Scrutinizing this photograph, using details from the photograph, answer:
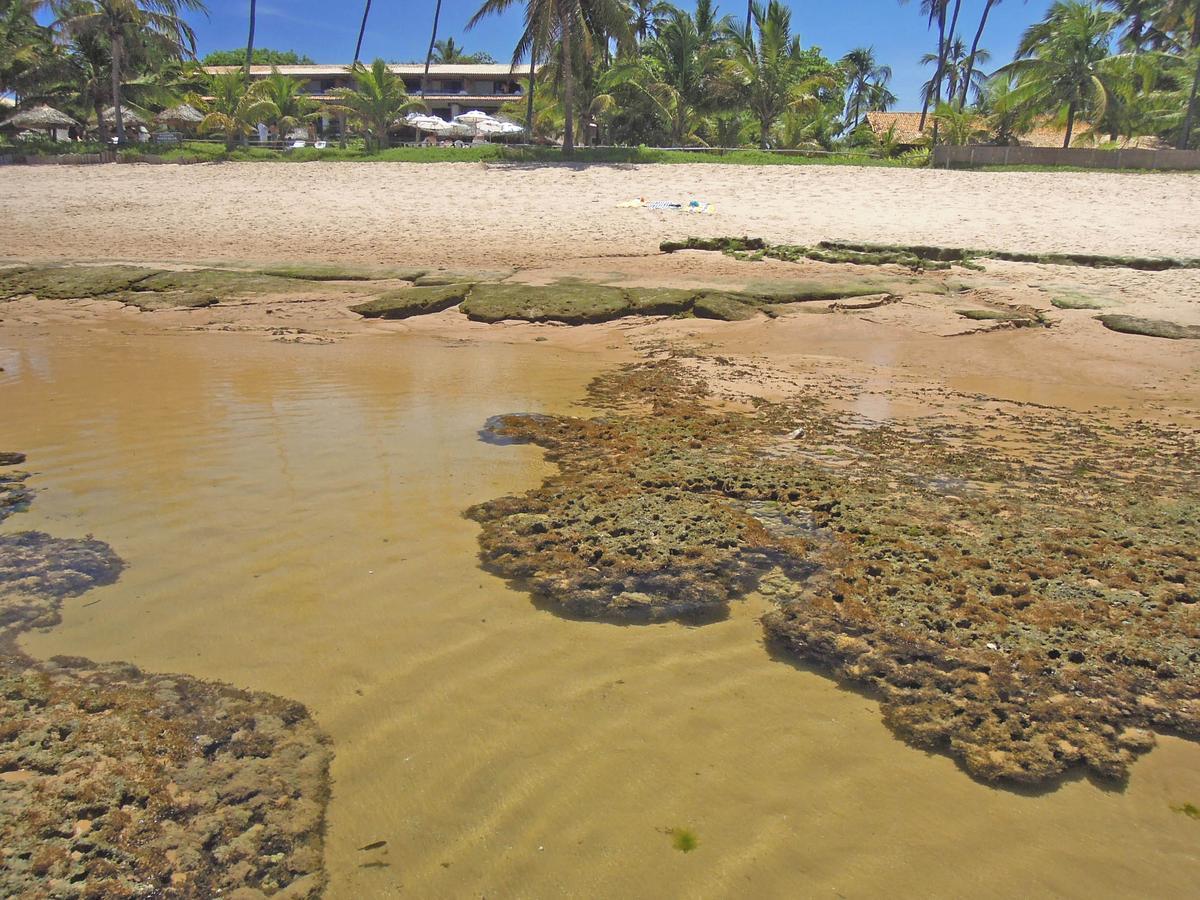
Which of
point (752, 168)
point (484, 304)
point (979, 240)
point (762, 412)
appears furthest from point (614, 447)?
point (752, 168)

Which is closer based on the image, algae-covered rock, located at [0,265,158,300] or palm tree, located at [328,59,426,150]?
algae-covered rock, located at [0,265,158,300]

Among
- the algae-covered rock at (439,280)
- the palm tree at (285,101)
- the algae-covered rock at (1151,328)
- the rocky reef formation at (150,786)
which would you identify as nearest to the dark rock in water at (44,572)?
the rocky reef formation at (150,786)

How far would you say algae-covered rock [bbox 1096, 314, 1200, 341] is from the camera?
8.38m

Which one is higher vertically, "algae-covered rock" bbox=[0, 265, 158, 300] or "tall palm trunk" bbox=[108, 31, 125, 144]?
"tall palm trunk" bbox=[108, 31, 125, 144]

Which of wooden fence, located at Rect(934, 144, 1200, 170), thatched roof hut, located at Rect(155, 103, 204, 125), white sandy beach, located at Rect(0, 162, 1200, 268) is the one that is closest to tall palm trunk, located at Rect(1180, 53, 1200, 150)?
wooden fence, located at Rect(934, 144, 1200, 170)

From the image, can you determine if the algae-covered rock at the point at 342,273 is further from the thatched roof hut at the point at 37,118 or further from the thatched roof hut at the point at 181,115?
the thatched roof hut at the point at 37,118

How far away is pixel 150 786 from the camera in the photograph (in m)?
2.17

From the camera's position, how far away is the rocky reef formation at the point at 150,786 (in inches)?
76.2

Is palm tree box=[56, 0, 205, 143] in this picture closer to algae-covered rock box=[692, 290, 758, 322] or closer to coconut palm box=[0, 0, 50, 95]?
coconut palm box=[0, 0, 50, 95]

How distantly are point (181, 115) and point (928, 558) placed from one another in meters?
36.7

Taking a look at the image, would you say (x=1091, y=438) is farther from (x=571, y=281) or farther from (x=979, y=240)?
(x=979, y=240)

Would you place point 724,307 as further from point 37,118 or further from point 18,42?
point 37,118

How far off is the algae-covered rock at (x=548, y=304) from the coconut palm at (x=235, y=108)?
21431 millimetres

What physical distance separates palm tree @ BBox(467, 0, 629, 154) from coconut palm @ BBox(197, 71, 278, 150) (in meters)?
7.75
